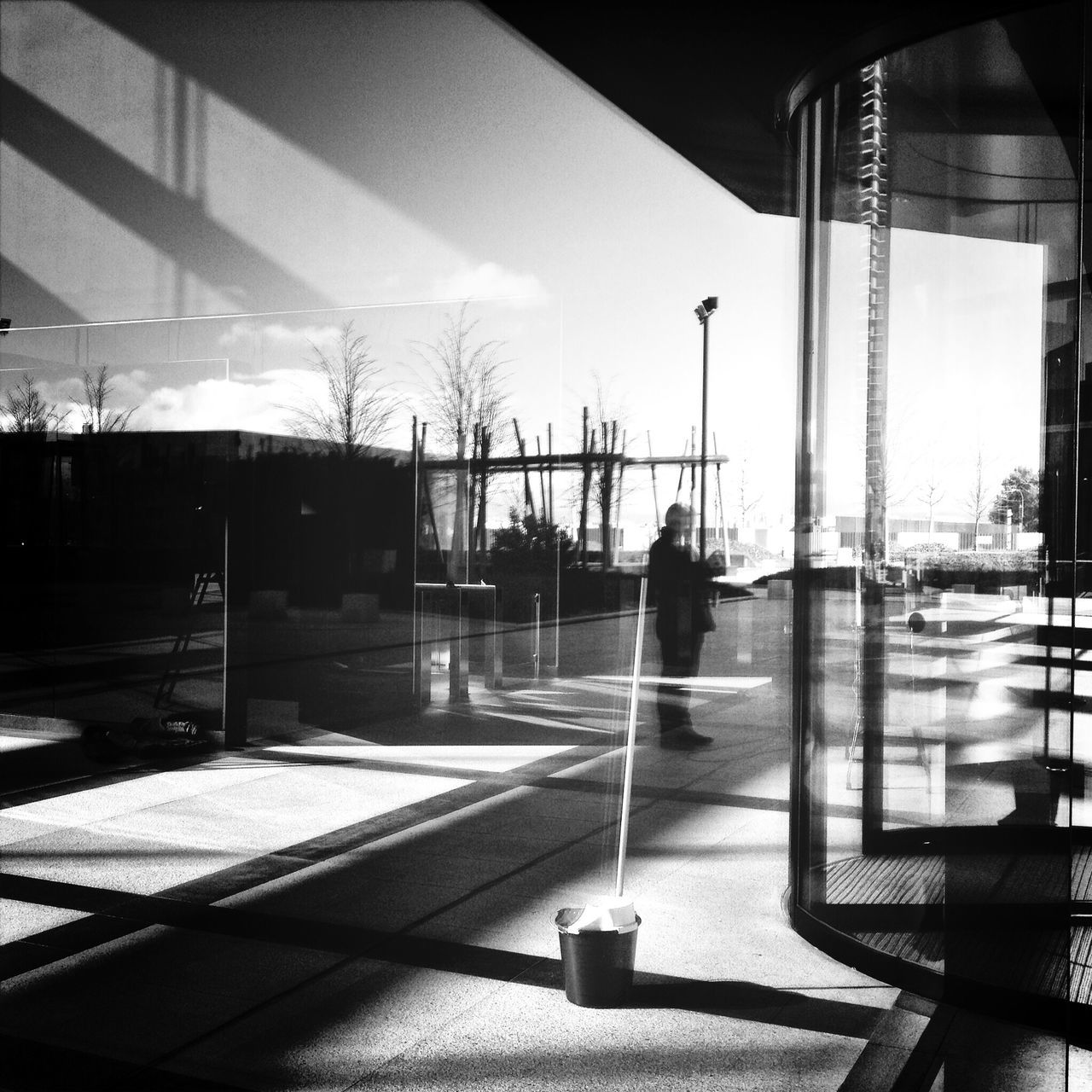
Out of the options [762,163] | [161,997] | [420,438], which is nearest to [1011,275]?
[762,163]

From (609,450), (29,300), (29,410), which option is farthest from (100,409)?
(609,450)

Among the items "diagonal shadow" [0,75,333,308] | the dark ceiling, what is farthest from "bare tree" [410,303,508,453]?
the dark ceiling

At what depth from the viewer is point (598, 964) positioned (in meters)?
3.38

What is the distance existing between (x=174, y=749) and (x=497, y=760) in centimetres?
250

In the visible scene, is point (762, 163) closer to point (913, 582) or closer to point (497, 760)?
point (913, 582)

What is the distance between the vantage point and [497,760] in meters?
7.95

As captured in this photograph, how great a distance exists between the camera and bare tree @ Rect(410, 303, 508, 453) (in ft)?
33.9

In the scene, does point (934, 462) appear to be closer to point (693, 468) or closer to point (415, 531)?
point (415, 531)

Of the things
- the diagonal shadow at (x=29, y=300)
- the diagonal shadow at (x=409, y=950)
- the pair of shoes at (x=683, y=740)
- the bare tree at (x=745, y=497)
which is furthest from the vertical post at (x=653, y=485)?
the diagonal shadow at (x=409, y=950)

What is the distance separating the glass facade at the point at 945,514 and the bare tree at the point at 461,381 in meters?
6.17

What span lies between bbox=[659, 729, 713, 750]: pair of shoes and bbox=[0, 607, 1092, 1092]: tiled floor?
1.04m

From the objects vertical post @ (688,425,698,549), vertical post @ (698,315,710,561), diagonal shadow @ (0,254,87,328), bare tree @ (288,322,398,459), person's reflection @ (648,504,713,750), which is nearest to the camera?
person's reflection @ (648,504,713,750)

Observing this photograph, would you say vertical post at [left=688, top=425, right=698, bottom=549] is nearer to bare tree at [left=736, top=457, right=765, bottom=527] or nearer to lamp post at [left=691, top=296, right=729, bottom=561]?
lamp post at [left=691, top=296, right=729, bottom=561]

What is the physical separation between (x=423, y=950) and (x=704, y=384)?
23003 mm
